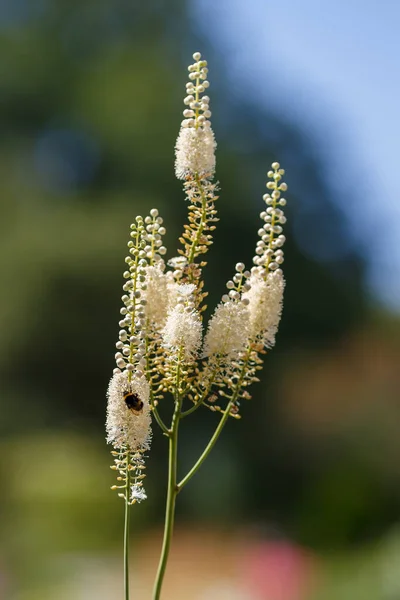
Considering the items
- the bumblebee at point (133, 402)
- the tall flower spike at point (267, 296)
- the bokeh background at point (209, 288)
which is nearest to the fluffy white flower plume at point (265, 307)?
the tall flower spike at point (267, 296)

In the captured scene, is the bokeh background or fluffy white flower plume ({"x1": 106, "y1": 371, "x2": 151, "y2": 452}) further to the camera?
the bokeh background

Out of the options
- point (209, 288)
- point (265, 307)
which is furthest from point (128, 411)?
point (209, 288)

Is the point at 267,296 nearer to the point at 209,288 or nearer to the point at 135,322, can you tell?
the point at 135,322

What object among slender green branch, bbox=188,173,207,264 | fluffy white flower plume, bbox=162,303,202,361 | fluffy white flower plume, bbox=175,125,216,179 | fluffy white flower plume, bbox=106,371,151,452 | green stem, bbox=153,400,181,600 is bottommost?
green stem, bbox=153,400,181,600

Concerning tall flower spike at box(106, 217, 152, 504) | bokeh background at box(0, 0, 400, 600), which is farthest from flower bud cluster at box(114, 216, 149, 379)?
bokeh background at box(0, 0, 400, 600)

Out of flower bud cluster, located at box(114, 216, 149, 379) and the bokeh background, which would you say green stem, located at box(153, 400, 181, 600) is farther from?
the bokeh background
